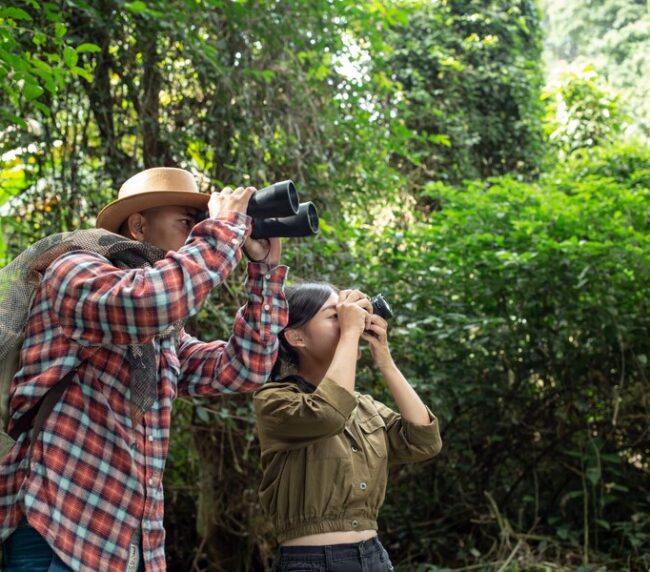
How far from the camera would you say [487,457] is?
5188mm

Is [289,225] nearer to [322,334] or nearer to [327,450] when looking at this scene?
[322,334]

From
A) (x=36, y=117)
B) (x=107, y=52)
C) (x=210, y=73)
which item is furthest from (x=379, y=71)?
(x=36, y=117)

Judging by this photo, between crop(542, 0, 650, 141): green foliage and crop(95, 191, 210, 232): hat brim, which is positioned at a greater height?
crop(542, 0, 650, 141): green foliage

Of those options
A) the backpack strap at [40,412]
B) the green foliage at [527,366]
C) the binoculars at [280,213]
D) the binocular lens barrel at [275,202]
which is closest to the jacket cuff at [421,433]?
the binoculars at [280,213]

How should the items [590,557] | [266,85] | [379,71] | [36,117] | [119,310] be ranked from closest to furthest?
[119,310] → [36,117] → [590,557] → [266,85] → [379,71]

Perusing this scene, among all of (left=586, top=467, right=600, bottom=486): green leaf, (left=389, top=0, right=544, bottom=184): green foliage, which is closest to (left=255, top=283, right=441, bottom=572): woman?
(left=586, top=467, right=600, bottom=486): green leaf

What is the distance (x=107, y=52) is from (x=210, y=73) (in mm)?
543

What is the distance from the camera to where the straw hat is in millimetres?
1963

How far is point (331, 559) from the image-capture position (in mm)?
2131

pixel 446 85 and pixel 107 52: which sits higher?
pixel 446 85

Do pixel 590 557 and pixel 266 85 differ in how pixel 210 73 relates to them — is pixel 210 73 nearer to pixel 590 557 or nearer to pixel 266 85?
pixel 266 85

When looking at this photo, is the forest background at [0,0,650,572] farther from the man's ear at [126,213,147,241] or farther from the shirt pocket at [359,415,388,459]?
the man's ear at [126,213,147,241]

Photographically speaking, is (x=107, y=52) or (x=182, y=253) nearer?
(x=182, y=253)

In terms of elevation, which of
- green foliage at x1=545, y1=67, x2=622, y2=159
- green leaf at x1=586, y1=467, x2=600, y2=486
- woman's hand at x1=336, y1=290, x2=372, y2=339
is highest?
green foliage at x1=545, y1=67, x2=622, y2=159
